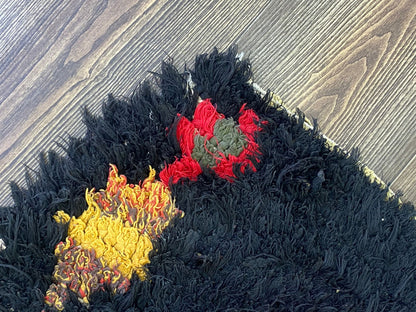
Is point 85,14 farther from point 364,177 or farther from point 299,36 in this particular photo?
point 364,177

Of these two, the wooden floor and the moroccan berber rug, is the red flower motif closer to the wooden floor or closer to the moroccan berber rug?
the moroccan berber rug

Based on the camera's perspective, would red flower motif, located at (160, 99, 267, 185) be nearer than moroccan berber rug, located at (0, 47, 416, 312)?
No

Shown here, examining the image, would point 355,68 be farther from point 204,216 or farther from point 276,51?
point 204,216

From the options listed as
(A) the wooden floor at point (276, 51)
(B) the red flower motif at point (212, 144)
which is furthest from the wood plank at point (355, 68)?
(B) the red flower motif at point (212, 144)

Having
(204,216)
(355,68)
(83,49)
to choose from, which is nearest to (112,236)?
(204,216)

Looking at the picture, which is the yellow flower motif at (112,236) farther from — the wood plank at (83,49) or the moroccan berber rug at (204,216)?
the wood plank at (83,49)

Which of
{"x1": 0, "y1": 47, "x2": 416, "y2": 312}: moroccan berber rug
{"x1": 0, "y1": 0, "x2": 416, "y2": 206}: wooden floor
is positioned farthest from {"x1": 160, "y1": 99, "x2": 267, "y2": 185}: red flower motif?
{"x1": 0, "y1": 0, "x2": 416, "y2": 206}: wooden floor

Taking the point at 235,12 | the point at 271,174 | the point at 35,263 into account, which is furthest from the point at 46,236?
the point at 235,12
